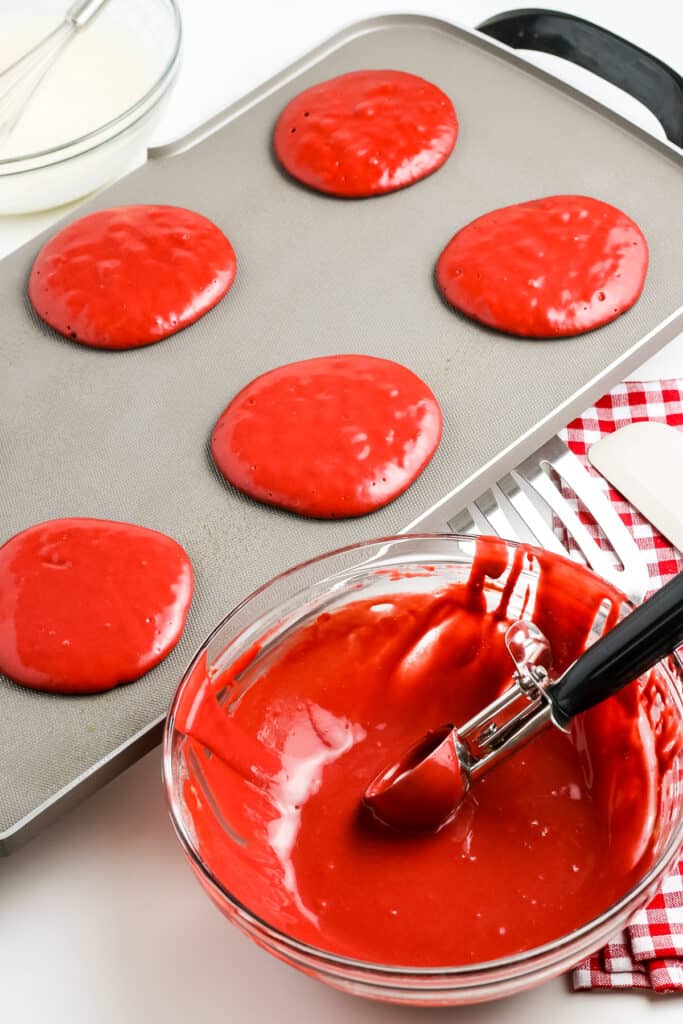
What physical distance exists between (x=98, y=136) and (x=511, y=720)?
80cm

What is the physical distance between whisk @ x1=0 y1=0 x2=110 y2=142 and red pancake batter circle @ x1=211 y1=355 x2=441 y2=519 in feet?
1.70

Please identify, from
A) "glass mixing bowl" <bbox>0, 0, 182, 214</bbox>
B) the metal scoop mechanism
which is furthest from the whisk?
the metal scoop mechanism

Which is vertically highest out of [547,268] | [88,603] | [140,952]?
[547,268]

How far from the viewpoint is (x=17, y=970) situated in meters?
0.82

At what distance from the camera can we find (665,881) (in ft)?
2.59

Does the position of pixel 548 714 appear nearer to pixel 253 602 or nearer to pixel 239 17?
pixel 253 602

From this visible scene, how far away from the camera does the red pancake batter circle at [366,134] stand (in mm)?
1230

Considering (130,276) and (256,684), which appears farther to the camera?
(130,276)

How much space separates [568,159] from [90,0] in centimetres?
59

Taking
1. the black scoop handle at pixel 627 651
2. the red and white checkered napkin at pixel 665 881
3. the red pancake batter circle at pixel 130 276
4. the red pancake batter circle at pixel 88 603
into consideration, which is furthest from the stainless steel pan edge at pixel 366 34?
the black scoop handle at pixel 627 651

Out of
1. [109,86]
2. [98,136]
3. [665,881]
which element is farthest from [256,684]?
[109,86]

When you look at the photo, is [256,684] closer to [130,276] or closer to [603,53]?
[130,276]

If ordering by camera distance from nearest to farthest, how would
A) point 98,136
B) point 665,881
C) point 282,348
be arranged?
1. point 665,881
2. point 282,348
3. point 98,136

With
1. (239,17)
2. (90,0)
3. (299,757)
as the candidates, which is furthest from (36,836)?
(239,17)
